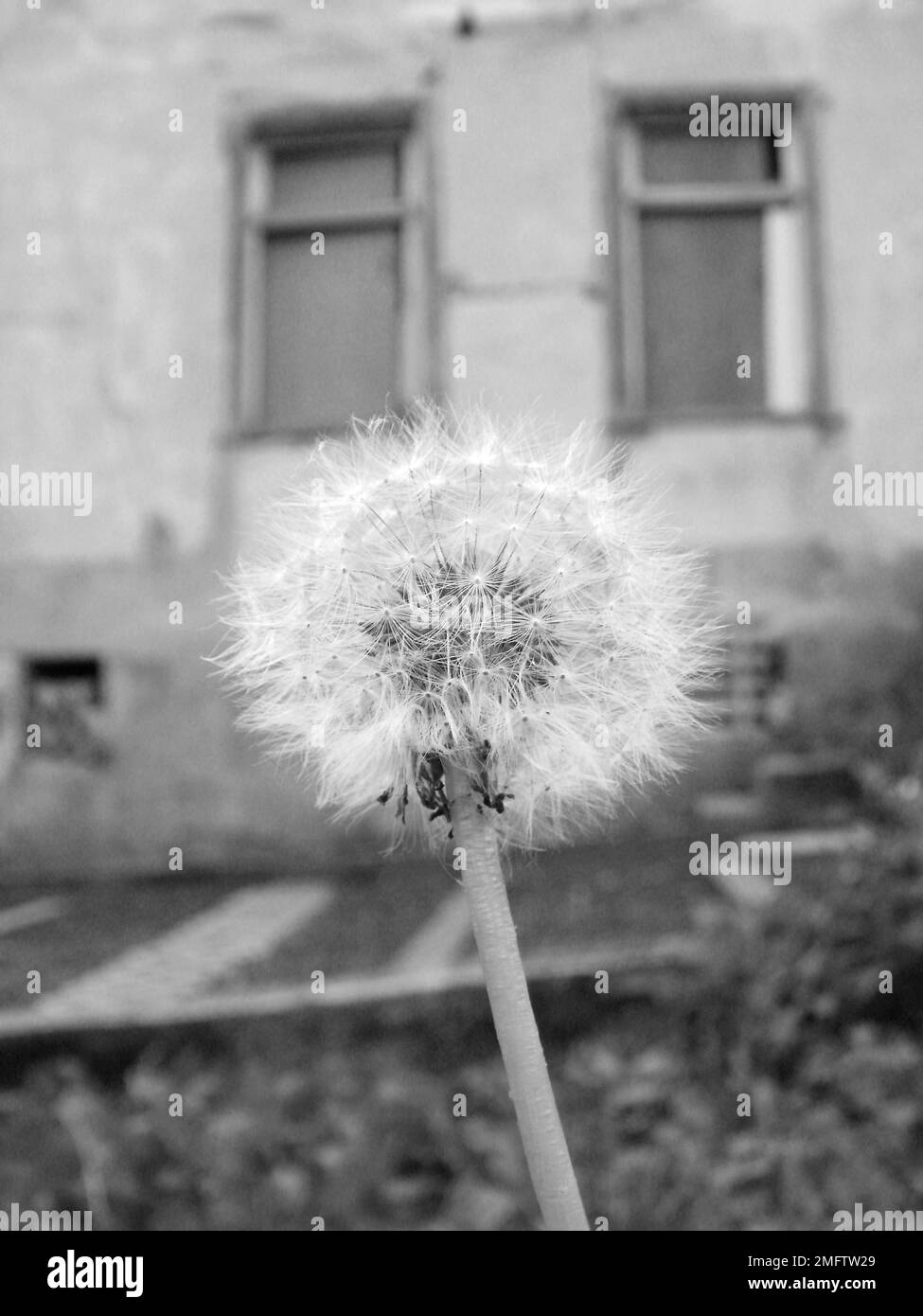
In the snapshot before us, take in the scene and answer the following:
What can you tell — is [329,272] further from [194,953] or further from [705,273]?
[194,953]

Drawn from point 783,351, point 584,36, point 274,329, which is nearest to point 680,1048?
point 783,351

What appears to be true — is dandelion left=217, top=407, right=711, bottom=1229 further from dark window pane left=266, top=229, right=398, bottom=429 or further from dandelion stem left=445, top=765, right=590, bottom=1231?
dark window pane left=266, top=229, right=398, bottom=429

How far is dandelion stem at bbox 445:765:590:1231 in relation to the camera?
59 centimetres

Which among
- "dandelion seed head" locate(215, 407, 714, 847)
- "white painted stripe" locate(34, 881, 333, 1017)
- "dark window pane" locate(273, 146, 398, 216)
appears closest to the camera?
"dandelion seed head" locate(215, 407, 714, 847)

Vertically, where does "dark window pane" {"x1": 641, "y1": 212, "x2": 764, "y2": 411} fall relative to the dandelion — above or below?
above

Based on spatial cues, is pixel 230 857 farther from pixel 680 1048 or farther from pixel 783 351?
pixel 783 351

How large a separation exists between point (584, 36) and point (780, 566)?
2025 mm

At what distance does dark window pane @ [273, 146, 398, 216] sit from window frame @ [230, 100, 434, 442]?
0.03 meters

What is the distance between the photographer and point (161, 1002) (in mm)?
2912

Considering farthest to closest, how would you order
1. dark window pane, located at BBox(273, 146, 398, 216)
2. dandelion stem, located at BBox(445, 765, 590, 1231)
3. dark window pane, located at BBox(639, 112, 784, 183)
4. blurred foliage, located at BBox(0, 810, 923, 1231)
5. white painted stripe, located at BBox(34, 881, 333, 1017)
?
dark window pane, located at BBox(273, 146, 398, 216), dark window pane, located at BBox(639, 112, 784, 183), white painted stripe, located at BBox(34, 881, 333, 1017), blurred foliage, located at BBox(0, 810, 923, 1231), dandelion stem, located at BBox(445, 765, 590, 1231)

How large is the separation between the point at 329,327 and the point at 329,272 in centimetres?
23

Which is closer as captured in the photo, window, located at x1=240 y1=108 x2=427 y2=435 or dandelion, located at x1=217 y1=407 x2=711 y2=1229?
dandelion, located at x1=217 y1=407 x2=711 y2=1229

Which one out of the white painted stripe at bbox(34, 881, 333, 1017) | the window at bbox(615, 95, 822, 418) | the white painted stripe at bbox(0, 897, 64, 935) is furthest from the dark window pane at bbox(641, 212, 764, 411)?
the white painted stripe at bbox(0, 897, 64, 935)

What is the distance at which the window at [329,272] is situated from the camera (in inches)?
170
